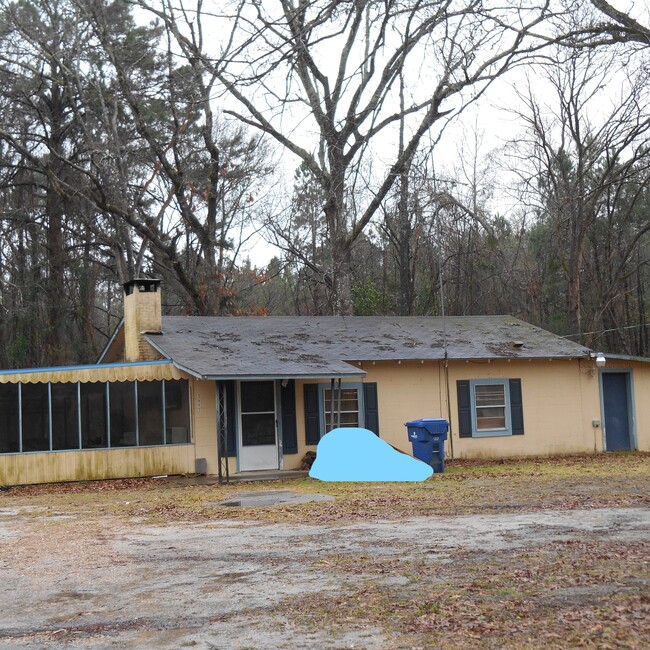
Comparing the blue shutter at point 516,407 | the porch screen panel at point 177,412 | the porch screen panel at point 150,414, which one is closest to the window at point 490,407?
the blue shutter at point 516,407

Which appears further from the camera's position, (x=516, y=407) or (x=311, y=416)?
(x=516, y=407)

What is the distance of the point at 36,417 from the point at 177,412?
8.82 feet

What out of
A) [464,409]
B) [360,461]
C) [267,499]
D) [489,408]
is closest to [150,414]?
[360,461]

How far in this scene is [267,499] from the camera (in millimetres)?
13781

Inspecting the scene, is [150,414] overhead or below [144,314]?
below

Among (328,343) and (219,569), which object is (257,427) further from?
(219,569)

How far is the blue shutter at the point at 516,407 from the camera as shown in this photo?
798 inches

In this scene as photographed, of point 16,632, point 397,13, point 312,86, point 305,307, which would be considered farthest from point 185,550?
point 305,307

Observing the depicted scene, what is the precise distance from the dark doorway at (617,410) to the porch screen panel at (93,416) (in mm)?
11655

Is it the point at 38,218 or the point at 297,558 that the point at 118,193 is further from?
the point at 297,558

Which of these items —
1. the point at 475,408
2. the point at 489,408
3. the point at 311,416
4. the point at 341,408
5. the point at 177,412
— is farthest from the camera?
the point at 489,408

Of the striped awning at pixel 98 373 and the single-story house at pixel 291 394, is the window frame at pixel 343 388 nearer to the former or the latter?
the single-story house at pixel 291 394

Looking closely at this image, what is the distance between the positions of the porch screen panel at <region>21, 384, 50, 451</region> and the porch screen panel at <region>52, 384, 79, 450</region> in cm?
13

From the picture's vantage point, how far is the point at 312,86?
2744cm
